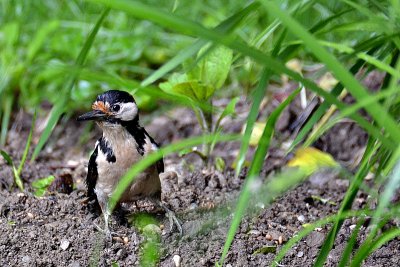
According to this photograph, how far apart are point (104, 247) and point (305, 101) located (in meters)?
1.89

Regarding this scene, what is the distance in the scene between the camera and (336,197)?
3857mm

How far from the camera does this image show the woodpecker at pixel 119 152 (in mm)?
3438

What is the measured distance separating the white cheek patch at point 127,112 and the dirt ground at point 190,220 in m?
0.45

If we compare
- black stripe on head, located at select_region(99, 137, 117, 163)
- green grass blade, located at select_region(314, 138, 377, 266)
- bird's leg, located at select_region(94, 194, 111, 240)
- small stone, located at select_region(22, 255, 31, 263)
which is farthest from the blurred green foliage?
small stone, located at select_region(22, 255, 31, 263)

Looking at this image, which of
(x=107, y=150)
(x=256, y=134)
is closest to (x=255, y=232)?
(x=107, y=150)

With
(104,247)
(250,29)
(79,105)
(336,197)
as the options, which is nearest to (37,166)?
(79,105)

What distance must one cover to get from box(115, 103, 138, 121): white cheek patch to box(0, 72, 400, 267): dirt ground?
17.8 inches

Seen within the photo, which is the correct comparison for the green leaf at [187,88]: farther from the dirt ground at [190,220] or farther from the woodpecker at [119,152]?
the dirt ground at [190,220]

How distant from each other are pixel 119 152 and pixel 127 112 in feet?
0.58

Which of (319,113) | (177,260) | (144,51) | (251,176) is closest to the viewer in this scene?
(251,176)

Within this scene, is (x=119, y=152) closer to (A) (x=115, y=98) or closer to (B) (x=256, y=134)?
(A) (x=115, y=98)

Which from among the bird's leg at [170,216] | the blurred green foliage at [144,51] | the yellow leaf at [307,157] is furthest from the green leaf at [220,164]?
the bird's leg at [170,216]

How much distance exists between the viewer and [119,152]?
3439mm

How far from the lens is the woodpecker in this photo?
344 cm
